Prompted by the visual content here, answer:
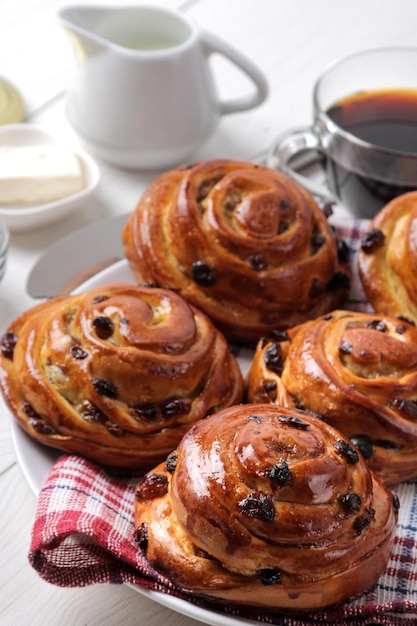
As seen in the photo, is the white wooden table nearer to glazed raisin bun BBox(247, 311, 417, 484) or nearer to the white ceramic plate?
the white ceramic plate

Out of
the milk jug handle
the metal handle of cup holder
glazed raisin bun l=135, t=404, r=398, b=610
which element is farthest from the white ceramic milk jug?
glazed raisin bun l=135, t=404, r=398, b=610

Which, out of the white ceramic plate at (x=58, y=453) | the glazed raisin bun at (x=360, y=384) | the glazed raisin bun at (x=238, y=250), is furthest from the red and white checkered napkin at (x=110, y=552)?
the glazed raisin bun at (x=238, y=250)

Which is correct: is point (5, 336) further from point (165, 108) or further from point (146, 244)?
point (165, 108)

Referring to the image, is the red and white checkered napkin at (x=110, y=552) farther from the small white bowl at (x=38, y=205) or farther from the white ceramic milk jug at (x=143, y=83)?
the white ceramic milk jug at (x=143, y=83)

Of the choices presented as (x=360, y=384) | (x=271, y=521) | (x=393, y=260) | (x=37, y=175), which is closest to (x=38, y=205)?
(x=37, y=175)

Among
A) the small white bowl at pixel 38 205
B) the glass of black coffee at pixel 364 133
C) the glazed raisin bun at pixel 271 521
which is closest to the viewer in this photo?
the glazed raisin bun at pixel 271 521

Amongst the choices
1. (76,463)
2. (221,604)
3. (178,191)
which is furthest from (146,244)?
(221,604)

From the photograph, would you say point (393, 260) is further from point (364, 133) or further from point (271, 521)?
point (271, 521)
